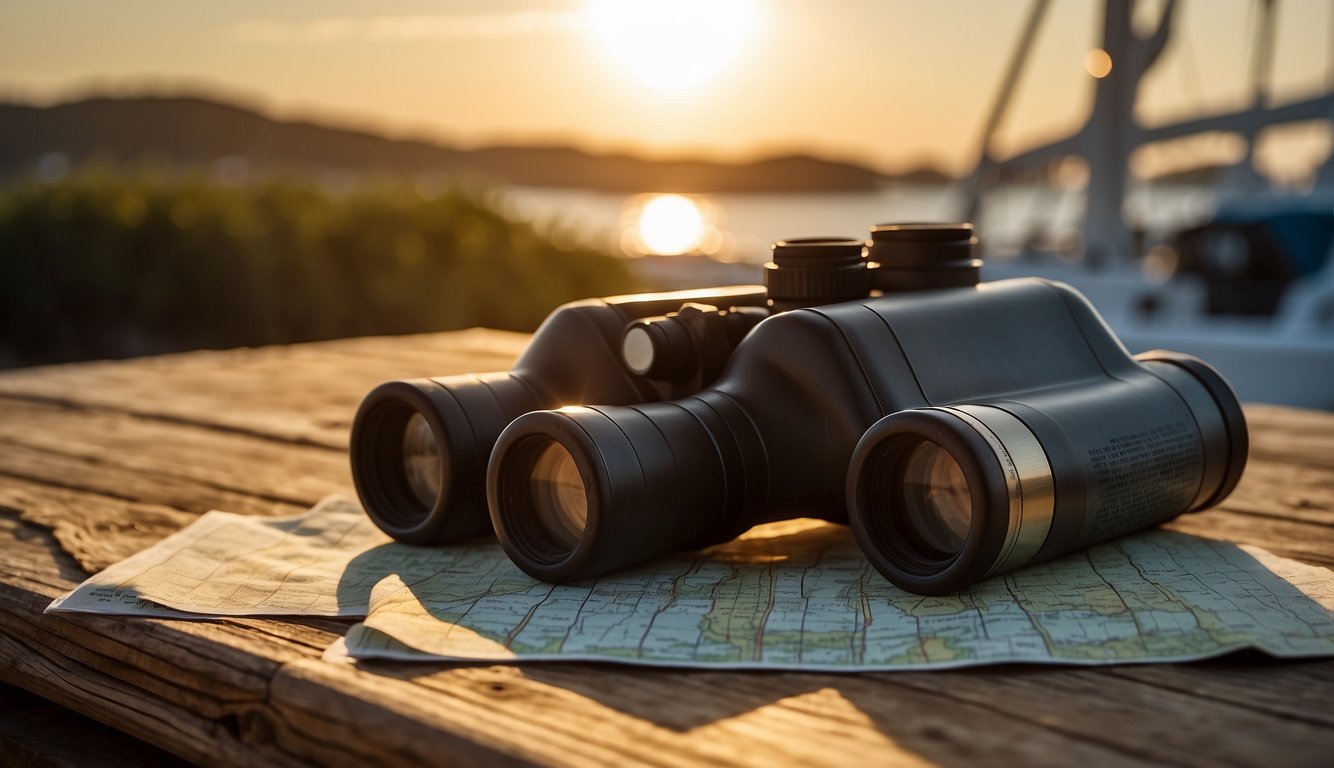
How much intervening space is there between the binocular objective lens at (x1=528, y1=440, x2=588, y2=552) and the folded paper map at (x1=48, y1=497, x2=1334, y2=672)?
0.19 ft

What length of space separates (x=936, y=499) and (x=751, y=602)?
212 mm

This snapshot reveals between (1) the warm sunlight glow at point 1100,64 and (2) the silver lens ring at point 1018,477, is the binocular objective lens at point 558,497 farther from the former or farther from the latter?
(1) the warm sunlight glow at point 1100,64

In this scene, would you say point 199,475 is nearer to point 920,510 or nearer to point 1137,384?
point 920,510

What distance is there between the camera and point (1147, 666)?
1.17m

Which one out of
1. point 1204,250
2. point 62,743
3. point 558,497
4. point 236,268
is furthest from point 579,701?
point 1204,250

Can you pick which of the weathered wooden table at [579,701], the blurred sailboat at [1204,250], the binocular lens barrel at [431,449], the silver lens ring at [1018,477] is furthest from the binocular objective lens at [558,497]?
the blurred sailboat at [1204,250]

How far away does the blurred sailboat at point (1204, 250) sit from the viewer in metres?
5.95

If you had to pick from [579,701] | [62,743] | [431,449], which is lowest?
[62,743]

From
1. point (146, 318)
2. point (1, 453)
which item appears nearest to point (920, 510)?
point (1, 453)

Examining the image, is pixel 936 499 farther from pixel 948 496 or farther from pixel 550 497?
pixel 550 497

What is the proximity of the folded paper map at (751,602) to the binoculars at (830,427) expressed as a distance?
0.13ft

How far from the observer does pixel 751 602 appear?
135 cm

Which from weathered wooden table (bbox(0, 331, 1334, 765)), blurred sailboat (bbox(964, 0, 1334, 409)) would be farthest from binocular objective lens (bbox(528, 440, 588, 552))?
blurred sailboat (bbox(964, 0, 1334, 409))

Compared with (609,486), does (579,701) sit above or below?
below
